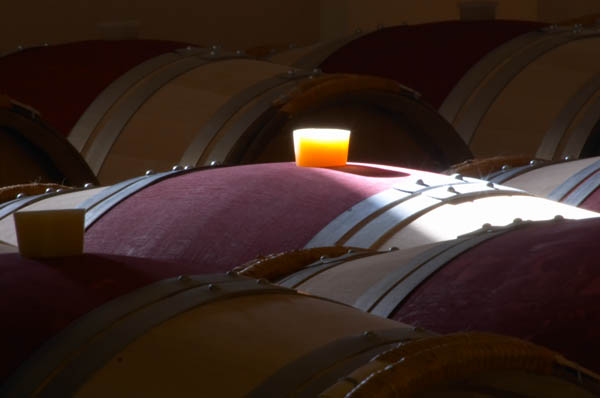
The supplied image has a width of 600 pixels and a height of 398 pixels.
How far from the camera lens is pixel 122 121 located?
111 inches

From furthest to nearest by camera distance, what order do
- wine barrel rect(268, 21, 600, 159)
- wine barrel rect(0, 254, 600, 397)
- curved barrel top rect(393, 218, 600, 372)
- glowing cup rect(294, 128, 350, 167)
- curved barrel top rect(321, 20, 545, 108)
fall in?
curved barrel top rect(321, 20, 545, 108)
wine barrel rect(268, 21, 600, 159)
glowing cup rect(294, 128, 350, 167)
curved barrel top rect(393, 218, 600, 372)
wine barrel rect(0, 254, 600, 397)

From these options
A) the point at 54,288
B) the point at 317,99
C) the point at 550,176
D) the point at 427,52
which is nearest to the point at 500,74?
the point at 427,52

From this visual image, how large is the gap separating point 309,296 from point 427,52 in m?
2.79

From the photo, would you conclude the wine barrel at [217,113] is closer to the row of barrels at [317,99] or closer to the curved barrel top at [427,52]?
the row of barrels at [317,99]

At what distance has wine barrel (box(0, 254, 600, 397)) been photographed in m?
0.81

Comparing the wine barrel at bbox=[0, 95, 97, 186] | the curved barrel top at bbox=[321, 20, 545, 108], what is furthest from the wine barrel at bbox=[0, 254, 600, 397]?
the curved barrel top at bbox=[321, 20, 545, 108]

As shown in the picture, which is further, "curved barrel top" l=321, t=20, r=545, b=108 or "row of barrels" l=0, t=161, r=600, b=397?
"curved barrel top" l=321, t=20, r=545, b=108

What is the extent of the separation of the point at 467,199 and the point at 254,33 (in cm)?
437

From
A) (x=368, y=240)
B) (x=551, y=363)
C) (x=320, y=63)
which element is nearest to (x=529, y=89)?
(x=320, y=63)

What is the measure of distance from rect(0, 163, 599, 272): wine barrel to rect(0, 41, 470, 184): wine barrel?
598mm

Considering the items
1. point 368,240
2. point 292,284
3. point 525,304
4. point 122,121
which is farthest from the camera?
point 122,121

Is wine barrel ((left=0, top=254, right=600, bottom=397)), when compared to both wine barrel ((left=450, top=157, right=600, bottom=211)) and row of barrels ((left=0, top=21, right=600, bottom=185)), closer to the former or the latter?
wine barrel ((left=450, top=157, right=600, bottom=211))

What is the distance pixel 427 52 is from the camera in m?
3.73

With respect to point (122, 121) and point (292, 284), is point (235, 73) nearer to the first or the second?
point (122, 121)
